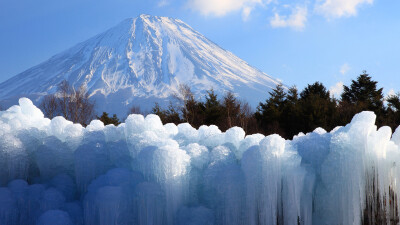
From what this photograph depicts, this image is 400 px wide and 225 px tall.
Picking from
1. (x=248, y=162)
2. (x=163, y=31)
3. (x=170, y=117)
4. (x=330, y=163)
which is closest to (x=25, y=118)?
(x=248, y=162)

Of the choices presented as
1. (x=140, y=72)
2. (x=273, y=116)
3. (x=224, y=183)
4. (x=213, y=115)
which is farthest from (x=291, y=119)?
(x=140, y=72)

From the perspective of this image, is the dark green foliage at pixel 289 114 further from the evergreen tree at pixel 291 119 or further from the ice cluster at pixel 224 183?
the ice cluster at pixel 224 183

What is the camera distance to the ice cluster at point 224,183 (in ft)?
17.8

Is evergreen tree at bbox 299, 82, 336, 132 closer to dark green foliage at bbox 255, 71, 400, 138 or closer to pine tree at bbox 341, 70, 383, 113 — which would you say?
dark green foliage at bbox 255, 71, 400, 138

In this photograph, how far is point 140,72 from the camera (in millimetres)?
72562

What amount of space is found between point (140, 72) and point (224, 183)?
2697 inches

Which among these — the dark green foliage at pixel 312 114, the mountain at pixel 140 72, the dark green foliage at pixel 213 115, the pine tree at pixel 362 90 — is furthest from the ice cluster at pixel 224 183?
the mountain at pixel 140 72

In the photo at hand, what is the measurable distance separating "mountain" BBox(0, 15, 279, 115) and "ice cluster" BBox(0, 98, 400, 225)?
54132mm

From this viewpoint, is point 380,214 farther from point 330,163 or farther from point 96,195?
point 96,195

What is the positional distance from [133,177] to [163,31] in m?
82.1

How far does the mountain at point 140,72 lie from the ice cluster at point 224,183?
178ft

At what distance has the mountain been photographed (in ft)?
216

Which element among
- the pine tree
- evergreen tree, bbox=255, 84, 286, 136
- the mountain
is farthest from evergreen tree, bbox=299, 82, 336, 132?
the mountain

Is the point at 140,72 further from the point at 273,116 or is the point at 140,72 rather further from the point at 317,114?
the point at 317,114
